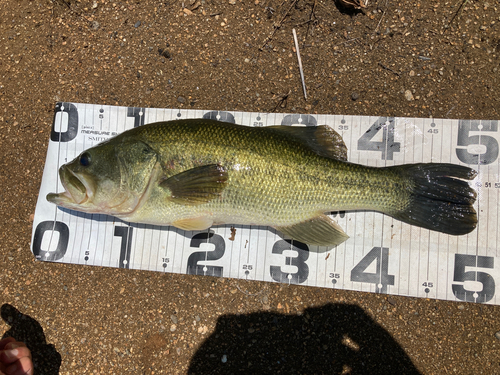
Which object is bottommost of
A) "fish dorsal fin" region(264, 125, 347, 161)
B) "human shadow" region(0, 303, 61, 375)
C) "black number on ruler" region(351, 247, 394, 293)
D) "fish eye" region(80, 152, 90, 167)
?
"human shadow" region(0, 303, 61, 375)

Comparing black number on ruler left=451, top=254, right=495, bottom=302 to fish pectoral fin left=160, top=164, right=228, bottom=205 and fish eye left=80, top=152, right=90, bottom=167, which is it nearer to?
fish pectoral fin left=160, top=164, right=228, bottom=205

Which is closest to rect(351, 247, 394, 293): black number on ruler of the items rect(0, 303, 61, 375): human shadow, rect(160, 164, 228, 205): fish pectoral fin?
rect(160, 164, 228, 205): fish pectoral fin

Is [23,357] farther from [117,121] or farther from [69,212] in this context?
[117,121]

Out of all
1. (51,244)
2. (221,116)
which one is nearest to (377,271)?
(221,116)

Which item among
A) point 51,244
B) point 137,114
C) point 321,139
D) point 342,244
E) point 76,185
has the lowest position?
point 51,244

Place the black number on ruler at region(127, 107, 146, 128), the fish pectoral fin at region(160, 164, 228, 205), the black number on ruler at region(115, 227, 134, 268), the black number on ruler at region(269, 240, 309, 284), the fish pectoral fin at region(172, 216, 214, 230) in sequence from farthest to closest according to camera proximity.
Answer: the black number on ruler at region(127, 107, 146, 128) < the black number on ruler at region(115, 227, 134, 268) < the black number on ruler at region(269, 240, 309, 284) < the fish pectoral fin at region(172, 216, 214, 230) < the fish pectoral fin at region(160, 164, 228, 205)

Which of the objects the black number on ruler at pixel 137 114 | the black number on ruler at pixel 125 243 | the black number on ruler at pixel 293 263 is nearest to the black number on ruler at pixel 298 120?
the black number on ruler at pixel 293 263

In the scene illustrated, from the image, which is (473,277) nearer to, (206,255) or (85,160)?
(206,255)
